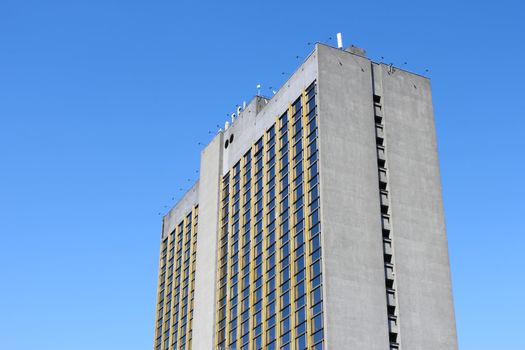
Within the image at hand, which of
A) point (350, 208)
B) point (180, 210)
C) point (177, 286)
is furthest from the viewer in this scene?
point (180, 210)

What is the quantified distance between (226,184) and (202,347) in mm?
24576

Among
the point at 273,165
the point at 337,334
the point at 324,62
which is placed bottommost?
the point at 337,334

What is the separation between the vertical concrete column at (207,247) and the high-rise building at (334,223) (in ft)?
1.54

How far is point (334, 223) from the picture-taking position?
315 ft

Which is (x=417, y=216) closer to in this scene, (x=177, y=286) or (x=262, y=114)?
(x=262, y=114)

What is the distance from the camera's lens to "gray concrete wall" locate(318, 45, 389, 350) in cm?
9188

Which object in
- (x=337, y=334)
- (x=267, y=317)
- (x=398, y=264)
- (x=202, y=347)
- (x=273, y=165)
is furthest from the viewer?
(x=202, y=347)

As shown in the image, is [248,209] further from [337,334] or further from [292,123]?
[337,334]

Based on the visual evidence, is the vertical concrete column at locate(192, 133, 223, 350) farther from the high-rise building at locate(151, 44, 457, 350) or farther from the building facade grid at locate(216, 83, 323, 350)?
the building facade grid at locate(216, 83, 323, 350)

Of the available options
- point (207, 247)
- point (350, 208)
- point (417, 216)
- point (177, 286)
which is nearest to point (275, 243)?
point (350, 208)

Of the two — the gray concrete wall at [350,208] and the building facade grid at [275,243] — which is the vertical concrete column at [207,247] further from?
the gray concrete wall at [350,208]

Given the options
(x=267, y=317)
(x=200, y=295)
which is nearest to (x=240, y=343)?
(x=267, y=317)

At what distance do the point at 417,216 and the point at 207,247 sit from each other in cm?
3934

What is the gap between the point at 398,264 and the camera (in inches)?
3841
